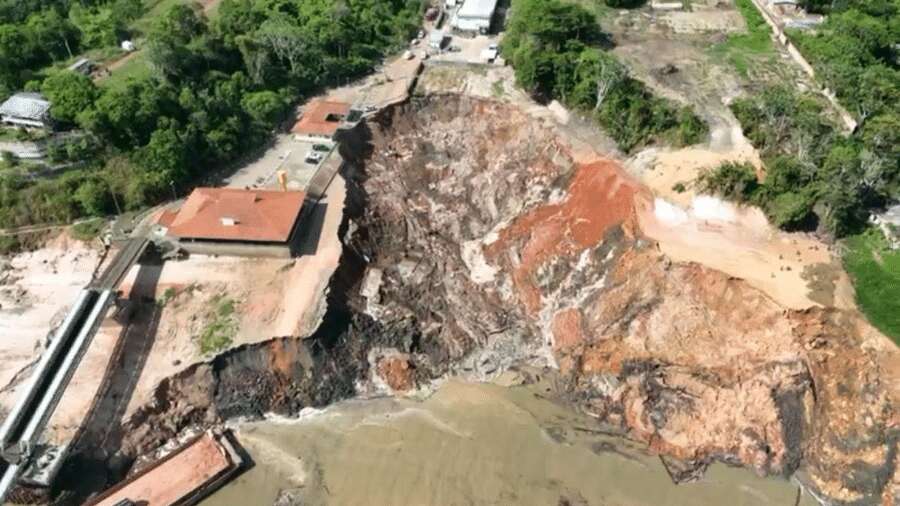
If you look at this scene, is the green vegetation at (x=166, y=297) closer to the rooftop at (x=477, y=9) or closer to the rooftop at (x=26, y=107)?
the rooftop at (x=26, y=107)

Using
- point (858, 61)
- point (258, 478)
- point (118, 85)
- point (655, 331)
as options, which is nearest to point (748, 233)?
point (655, 331)

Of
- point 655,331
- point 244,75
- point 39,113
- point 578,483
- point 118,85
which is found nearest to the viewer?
point 578,483

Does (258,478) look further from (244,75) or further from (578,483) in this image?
(244,75)

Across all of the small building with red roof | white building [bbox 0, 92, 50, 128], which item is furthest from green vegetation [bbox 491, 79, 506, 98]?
white building [bbox 0, 92, 50, 128]

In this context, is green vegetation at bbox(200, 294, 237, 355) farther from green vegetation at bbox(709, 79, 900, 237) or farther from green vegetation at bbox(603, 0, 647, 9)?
green vegetation at bbox(603, 0, 647, 9)

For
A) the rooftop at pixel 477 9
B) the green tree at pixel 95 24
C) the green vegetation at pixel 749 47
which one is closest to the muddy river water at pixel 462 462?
the green vegetation at pixel 749 47

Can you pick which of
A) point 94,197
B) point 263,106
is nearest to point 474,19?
point 263,106
